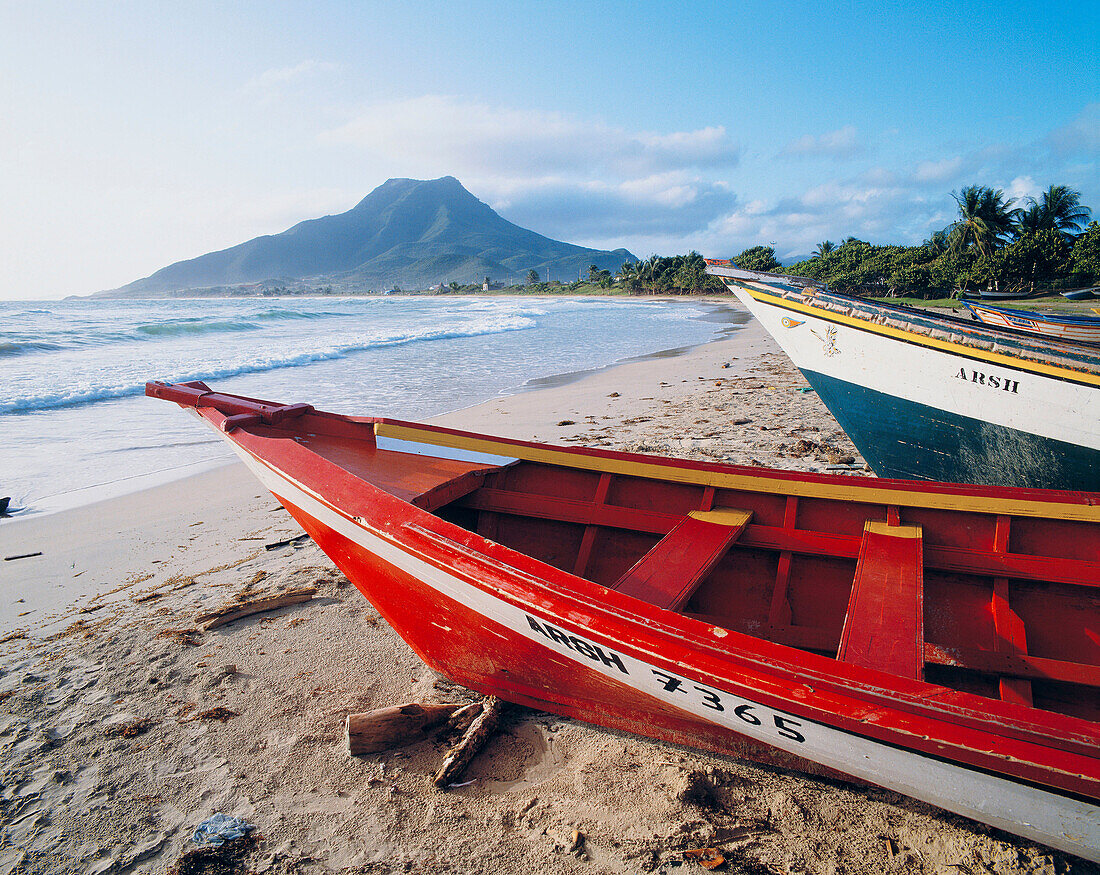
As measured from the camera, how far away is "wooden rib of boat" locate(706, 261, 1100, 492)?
3852 millimetres

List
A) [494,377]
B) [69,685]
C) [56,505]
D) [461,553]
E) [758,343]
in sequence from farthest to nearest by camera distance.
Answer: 1. [758,343]
2. [494,377]
3. [56,505]
4. [69,685]
5. [461,553]

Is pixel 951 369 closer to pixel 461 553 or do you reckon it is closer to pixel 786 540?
pixel 786 540

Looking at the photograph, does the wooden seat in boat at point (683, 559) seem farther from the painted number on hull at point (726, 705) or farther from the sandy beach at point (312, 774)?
the sandy beach at point (312, 774)

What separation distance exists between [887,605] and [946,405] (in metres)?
3.04

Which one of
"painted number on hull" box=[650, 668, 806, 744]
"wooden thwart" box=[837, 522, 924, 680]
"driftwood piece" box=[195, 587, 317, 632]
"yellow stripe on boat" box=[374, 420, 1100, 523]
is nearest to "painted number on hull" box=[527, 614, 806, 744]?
"painted number on hull" box=[650, 668, 806, 744]

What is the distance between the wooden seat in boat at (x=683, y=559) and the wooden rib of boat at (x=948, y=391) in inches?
104

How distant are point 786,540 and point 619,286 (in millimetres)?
89546

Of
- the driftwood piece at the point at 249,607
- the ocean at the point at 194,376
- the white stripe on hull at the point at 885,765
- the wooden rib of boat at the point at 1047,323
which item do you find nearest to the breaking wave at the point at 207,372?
the ocean at the point at 194,376

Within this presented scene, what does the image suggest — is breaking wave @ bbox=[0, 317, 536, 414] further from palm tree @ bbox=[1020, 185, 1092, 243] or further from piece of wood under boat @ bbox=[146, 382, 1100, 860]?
palm tree @ bbox=[1020, 185, 1092, 243]

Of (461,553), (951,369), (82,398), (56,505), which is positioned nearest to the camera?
(461,553)

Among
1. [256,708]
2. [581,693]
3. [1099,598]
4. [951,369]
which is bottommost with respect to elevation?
[256,708]

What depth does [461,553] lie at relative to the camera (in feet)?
7.00

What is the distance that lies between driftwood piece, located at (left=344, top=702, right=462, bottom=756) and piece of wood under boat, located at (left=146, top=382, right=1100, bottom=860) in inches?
11.6

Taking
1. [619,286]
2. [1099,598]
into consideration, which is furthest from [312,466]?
[619,286]
